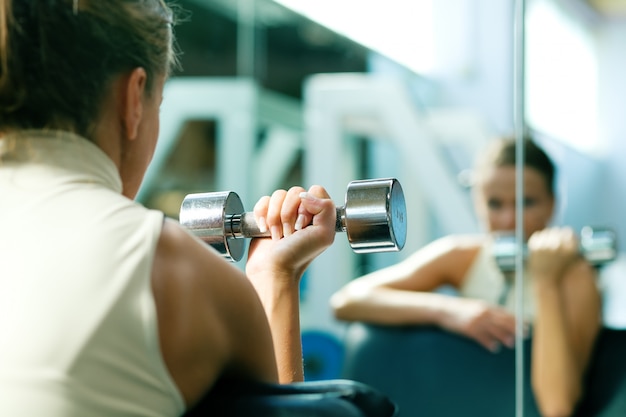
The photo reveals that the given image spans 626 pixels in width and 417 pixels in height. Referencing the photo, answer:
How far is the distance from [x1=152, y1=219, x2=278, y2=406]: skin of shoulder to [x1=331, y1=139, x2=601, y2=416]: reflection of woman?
23.3 inches

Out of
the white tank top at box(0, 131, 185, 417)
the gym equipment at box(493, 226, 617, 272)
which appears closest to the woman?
the white tank top at box(0, 131, 185, 417)

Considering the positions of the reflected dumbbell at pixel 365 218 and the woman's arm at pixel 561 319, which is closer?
the reflected dumbbell at pixel 365 218

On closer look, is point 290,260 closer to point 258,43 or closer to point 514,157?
point 514,157

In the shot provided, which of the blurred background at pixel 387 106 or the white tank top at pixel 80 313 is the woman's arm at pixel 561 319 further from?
the white tank top at pixel 80 313

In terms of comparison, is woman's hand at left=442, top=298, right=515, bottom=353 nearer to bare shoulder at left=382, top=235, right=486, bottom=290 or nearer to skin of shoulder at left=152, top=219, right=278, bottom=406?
bare shoulder at left=382, top=235, right=486, bottom=290

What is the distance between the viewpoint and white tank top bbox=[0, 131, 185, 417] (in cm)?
55

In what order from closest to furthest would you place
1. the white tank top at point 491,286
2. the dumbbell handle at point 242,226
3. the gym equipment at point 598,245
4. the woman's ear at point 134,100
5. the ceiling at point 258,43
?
the woman's ear at point 134,100
the dumbbell handle at point 242,226
the gym equipment at point 598,245
the white tank top at point 491,286
the ceiling at point 258,43

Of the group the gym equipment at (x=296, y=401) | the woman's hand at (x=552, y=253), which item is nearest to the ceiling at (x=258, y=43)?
the woman's hand at (x=552, y=253)

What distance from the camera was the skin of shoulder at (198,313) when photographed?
1.90 ft

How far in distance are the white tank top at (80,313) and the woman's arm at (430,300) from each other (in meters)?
0.73

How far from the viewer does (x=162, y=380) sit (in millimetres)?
572

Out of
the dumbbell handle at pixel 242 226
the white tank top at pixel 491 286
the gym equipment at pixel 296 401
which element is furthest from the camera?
the white tank top at pixel 491 286

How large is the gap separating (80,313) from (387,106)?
1530 mm

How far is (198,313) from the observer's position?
0.59 m
